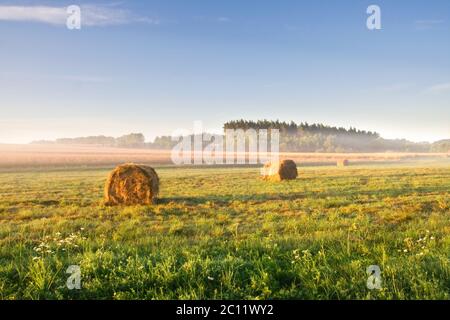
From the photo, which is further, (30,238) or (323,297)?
(30,238)

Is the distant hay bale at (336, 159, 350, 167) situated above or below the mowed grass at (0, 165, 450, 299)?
above

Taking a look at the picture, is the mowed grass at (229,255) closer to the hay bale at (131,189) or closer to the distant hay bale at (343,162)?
the hay bale at (131,189)

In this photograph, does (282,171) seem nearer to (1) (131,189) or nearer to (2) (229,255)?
(1) (131,189)

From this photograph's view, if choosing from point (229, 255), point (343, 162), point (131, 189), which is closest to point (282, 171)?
point (131, 189)

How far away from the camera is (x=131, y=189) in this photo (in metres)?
20.4

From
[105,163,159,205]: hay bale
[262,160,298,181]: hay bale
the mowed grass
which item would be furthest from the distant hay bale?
[105,163,159,205]: hay bale

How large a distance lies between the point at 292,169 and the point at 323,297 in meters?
28.0

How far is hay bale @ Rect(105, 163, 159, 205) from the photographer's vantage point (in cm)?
2020

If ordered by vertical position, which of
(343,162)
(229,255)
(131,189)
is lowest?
(229,255)

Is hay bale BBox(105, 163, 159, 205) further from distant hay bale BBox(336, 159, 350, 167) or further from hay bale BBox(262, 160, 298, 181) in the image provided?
distant hay bale BBox(336, 159, 350, 167)

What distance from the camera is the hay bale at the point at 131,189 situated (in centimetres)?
2020
